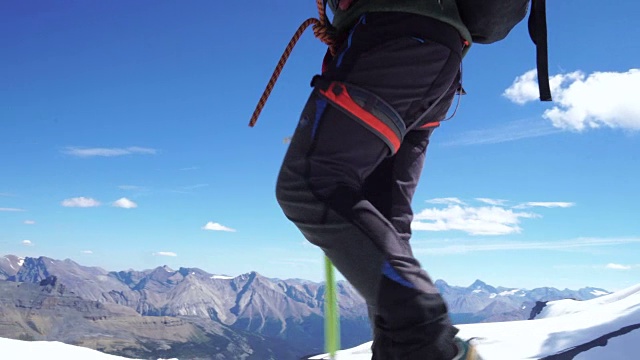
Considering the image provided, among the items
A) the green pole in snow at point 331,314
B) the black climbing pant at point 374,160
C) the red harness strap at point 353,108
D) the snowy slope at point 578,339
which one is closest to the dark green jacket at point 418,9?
the black climbing pant at point 374,160

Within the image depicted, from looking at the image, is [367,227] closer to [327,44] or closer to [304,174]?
[304,174]

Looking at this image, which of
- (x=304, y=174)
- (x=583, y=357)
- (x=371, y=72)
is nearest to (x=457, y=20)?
(x=371, y=72)

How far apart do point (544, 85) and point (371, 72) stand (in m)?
1.06

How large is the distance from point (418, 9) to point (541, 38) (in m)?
0.76

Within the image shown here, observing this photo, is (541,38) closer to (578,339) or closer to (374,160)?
(374,160)

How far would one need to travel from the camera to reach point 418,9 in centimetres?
174

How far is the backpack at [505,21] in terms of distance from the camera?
1.91 m

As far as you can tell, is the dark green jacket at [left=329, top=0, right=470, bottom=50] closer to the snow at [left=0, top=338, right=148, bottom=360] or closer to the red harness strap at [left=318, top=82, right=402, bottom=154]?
the red harness strap at [left=318, top=82, right=402, bottom=154]

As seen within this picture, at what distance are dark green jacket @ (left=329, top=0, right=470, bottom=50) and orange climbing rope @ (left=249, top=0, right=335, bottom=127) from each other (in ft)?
0.37

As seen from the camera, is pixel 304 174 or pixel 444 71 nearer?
pixel 304 174

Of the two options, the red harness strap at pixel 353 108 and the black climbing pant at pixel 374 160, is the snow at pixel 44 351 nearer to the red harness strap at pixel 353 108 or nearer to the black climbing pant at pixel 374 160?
the black climbing pant at pixel 374 160

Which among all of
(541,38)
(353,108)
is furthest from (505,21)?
(353,108)

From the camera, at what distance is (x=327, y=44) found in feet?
6.84

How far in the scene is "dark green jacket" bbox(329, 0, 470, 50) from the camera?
1.74 meters
